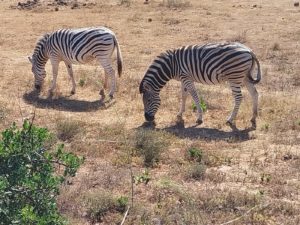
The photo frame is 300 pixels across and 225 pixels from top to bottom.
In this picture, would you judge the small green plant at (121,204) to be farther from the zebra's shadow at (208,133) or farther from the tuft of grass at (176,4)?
the tuft of grass at (176,4)

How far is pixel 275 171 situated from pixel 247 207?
148 cm

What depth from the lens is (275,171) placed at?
8.38m

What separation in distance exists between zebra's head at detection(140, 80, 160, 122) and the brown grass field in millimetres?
220

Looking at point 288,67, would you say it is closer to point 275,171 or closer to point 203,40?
point 203,40

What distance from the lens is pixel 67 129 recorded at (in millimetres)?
9922

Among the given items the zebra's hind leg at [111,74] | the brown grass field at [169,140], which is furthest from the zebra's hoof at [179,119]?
the zebra's hind leg at [111,74]

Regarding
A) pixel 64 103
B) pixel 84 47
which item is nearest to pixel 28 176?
pixel 64 103

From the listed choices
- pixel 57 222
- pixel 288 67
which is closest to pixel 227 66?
pixel 288 67

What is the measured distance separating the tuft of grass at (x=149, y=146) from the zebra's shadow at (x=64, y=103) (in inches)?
116

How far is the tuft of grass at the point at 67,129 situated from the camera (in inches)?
387

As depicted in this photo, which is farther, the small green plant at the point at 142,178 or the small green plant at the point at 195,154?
the small green plant at the point at 195,154

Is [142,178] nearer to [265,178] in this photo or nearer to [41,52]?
[265,178]

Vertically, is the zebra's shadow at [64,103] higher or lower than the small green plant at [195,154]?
lower

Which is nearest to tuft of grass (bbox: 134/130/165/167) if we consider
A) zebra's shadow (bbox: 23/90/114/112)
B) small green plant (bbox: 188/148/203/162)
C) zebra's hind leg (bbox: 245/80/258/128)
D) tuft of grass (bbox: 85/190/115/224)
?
small green plant (bbox: 188/148/203/162)
